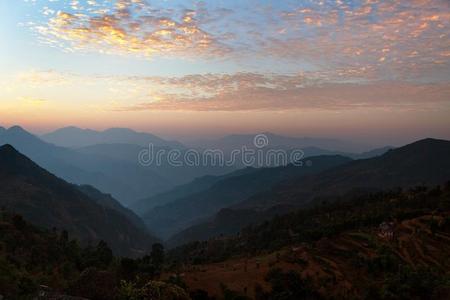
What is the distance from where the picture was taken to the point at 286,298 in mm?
30734

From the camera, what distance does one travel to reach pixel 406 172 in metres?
199

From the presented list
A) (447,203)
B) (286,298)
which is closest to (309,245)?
(286,298)

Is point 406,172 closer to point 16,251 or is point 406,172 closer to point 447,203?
point 447,203

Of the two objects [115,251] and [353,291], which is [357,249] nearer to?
[353,291]

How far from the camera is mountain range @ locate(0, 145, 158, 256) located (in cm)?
13225

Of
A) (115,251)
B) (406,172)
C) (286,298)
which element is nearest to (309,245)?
(286,298)

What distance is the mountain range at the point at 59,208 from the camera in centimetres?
13225

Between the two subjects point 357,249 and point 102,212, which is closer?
point 357,249

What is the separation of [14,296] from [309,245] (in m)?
31.5

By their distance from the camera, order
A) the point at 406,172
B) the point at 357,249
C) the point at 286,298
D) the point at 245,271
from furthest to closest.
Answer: the point at 406,172, the point at 357,249, the point at 245,271, the point at 286,298

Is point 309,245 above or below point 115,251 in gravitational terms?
above

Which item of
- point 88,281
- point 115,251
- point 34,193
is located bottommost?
point 115,251

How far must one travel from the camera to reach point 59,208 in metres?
148

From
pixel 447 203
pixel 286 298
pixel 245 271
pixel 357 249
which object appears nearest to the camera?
pixel 286 298
